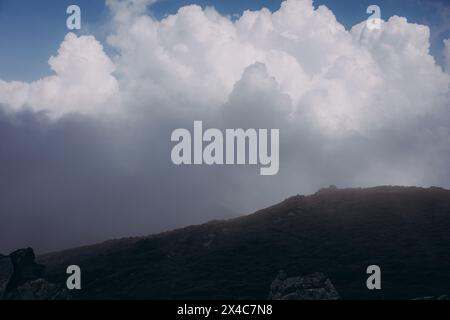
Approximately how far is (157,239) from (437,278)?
69.7 m

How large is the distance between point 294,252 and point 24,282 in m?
55.3

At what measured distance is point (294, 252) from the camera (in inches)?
3964

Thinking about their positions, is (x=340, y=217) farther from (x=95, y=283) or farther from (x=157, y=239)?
(x=95, y=283)

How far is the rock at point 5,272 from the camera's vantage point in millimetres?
78088

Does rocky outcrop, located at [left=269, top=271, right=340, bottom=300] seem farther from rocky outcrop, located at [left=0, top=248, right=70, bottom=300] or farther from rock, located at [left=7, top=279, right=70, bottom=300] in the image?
rocky outcrop, located at [left=0, top=248, right=70, bottom=300]

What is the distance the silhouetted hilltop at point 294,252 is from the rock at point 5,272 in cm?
1089

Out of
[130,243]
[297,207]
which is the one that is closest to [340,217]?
[297,207]

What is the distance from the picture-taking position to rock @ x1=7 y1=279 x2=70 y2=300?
76562mm

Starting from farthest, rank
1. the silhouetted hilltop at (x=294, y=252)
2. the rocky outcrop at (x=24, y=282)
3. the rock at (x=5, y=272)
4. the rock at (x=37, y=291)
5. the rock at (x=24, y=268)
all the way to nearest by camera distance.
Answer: the silhouetted hilltop at (x=294, y=252)
the rock at (x=24, y=268)
the rock at (x=5, y=272)
the rocky outcrop at (x=24, y=282)
the rock at (x=37, y=291)

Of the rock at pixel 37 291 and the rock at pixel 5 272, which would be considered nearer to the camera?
the rock at pixel 37 291

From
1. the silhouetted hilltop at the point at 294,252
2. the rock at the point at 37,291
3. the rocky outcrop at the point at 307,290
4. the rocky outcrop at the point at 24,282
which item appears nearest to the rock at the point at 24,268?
the rocky outcrop at the point at 24,282

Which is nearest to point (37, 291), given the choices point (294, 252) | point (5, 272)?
point (5, 272)

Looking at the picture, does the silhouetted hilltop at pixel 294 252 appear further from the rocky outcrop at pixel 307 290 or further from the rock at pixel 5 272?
the rock at pixel 5 272

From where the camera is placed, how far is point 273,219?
12275cm
